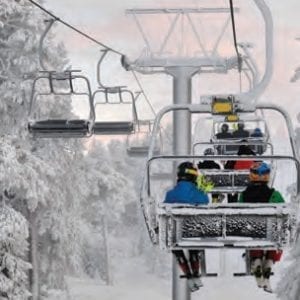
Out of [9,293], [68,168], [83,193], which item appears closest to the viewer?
[9,293]

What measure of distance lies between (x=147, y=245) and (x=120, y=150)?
12.7 metres

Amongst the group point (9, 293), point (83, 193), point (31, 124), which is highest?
point (31, 124)

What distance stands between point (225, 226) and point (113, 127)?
627 centimetres

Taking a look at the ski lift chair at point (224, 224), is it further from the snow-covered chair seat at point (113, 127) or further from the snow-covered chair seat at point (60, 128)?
the snow-covered chair seat at point (113, 127)

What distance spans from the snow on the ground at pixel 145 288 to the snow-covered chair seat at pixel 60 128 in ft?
108

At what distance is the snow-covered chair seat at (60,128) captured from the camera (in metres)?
12.4

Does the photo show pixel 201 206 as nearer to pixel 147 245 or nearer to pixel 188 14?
pixel 188 14

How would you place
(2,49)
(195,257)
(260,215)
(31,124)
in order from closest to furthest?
1. (260,215)
2. (195,257)
3. (31,124)
4. (2,49)

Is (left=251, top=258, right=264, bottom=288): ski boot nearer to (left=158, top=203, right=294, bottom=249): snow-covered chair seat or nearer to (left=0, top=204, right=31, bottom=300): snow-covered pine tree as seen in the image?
(left=158, top=203, right=294, bottom=249): snow-covered chair seat

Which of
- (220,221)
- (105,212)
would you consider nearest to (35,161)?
(220,221)

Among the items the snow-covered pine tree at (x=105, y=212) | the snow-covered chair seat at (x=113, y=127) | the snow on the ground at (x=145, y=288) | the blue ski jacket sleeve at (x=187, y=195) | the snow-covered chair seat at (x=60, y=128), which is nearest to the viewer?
the blue ski jacket sleeve at (x=187, y=195)

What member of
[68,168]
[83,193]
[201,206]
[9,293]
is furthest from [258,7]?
[83,193]

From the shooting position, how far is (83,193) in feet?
106

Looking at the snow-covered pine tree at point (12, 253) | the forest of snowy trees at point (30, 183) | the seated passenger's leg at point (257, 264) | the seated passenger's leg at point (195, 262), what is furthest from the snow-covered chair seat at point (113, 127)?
the snow-covered pine tree at point (12, 253)
